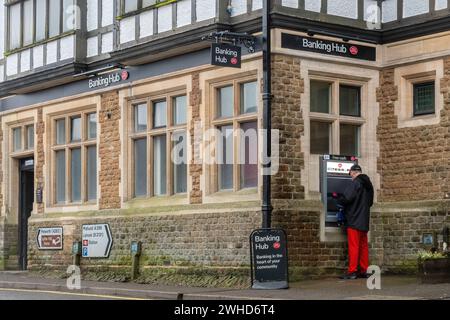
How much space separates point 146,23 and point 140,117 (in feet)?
7.04

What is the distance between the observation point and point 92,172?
24.0m

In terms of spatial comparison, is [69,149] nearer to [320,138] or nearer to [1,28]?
[1,28]

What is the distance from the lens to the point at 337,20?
20.1 metres

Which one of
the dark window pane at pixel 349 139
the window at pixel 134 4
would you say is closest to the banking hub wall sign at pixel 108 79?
the window at pixel 134 4

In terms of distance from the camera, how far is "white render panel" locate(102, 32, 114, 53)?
23.1 metres

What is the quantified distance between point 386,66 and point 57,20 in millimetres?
8291

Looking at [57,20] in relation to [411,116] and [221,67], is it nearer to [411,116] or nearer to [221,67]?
[221,67]

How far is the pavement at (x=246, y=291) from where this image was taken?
15898 mm

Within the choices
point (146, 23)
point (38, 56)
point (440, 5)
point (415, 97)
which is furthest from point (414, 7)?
point (38, 56)

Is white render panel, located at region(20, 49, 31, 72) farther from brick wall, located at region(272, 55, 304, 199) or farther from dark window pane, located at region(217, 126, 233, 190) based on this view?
brick wall, located at region(272, 55, 304, 199)

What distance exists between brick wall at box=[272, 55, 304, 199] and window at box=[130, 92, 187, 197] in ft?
8.85

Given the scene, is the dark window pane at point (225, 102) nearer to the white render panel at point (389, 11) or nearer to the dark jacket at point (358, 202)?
the dark jacket at point (358, 202)

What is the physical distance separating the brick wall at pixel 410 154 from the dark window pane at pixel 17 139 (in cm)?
984
